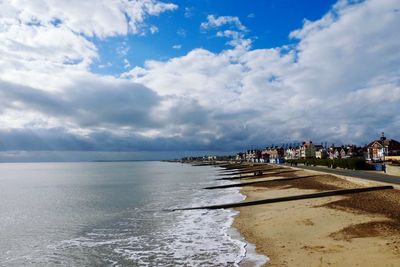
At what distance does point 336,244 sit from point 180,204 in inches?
889

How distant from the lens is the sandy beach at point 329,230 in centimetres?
1391

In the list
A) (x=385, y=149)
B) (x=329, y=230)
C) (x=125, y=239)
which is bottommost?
(x=125, y=239)

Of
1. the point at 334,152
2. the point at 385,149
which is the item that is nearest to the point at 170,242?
the point at 385,149

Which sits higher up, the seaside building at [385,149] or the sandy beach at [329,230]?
the seaside building at [385,149]

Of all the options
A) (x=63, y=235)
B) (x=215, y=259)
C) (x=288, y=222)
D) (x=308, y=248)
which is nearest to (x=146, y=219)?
(x=63, y=235)

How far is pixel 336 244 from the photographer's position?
15805mm

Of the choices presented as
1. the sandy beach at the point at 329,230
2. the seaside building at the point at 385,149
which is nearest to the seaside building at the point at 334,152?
the seaside building at the point at 385,149

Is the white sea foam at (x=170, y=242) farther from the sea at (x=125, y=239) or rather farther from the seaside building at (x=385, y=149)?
the seaside building at (x=385, y=149)

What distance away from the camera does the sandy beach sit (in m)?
13.9

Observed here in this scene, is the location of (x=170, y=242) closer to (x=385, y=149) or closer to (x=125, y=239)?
(x=125, y=239)

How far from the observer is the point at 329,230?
61.4ft

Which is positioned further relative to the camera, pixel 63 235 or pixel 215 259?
pixel 63 235

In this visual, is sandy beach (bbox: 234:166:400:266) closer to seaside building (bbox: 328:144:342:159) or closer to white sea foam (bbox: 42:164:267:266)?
white sea foam (bbox: 42:164:267:266)

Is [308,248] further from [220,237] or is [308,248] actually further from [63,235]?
[63,235]
